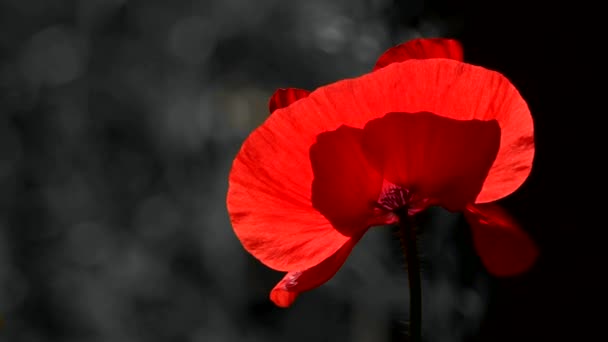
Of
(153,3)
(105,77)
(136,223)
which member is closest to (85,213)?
(136,223)

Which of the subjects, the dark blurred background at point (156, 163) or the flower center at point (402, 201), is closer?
the flower center at point (402, 201)

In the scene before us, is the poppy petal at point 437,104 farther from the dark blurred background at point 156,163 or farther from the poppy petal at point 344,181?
the dark blurred background at point 156,163

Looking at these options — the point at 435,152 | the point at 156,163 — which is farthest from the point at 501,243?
the point at 156,163

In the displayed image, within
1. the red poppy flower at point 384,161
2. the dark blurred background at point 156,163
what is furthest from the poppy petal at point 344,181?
the dark blurred background at point 156,163

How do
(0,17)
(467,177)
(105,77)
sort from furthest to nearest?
(0,17) → (105,77) → (467,177)

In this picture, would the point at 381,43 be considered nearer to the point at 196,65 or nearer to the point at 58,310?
the point at 196,65

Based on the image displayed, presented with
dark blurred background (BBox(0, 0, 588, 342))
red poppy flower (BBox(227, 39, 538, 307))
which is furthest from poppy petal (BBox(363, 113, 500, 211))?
dark blurred background (BBox(0, 0, 588, 342))
